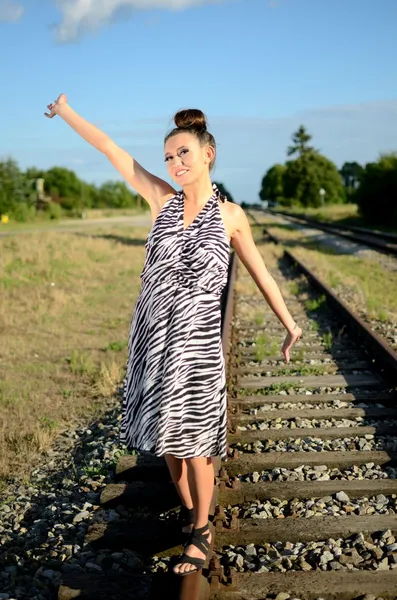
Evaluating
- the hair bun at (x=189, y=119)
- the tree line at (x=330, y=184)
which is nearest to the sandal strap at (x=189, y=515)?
the hair bun at (x=189, y=119)

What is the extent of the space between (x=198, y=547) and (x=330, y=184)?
110602mm

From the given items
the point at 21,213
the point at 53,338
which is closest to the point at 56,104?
the point at 53,338

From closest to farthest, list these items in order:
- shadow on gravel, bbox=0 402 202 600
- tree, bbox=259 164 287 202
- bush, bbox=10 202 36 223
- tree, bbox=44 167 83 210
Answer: shadow on gravel, bbox=0 402 202 600, bush, bbox=10 202 36 223, tree, bbox=44 167 83 210, tree, bbox=259 164 287 202

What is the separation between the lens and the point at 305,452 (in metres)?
4.23

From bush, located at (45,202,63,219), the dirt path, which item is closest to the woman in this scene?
the dirt path

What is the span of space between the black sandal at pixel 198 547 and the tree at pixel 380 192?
112ft

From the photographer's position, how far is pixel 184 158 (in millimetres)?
2789

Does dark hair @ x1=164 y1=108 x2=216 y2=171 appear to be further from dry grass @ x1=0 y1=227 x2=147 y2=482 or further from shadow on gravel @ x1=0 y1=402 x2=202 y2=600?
dry grass @ x1=0 y1=227 x2=147 y2=482

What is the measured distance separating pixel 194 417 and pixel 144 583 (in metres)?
0.65

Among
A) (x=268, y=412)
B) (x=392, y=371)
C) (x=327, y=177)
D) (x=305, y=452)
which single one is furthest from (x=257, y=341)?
(x=327, y=177)

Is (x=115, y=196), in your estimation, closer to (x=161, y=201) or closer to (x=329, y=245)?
(x=329, y=245)

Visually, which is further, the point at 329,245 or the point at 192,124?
the point at 329,245

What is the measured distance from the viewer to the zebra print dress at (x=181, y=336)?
2695 mm

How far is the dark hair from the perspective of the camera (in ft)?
9.15
